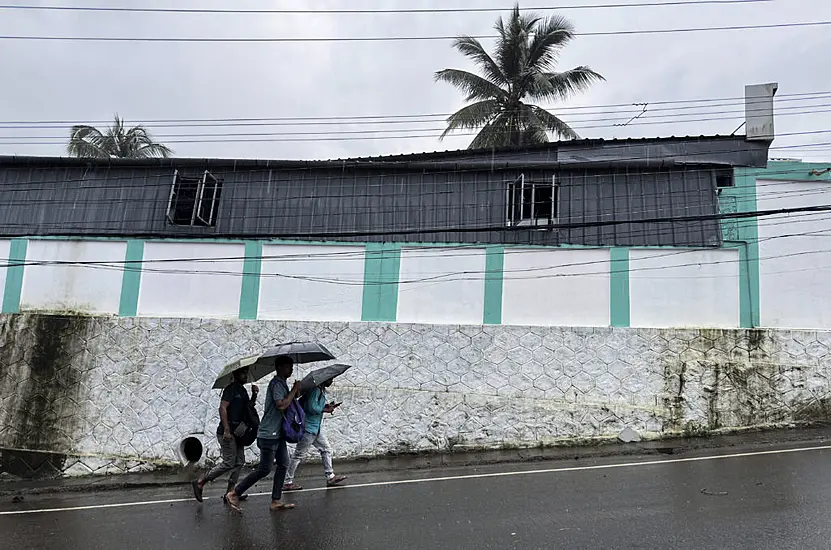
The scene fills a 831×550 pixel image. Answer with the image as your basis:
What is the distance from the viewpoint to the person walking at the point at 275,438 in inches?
252

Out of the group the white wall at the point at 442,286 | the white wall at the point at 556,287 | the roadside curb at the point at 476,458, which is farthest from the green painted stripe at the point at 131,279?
the white wall at the point at 556,287

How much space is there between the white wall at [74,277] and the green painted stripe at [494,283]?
24.2 ft

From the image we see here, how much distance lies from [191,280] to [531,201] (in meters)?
7.09

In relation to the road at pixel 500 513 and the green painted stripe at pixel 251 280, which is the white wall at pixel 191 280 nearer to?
the green painted stripe at pixel 251 280

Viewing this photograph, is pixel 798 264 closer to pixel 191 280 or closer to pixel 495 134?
pixel 495 134

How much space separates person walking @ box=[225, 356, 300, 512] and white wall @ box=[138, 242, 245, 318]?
5898 mm

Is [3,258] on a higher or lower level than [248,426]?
higher

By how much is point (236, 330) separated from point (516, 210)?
606 centimetres

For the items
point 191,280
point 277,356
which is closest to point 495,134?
Result: point 191,280

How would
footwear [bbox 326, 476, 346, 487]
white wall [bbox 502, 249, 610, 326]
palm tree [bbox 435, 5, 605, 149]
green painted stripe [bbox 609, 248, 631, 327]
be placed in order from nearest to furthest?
footwear [bbox 326, 476, 346, 487]
green painted stripe [bbox 609, 248, 631, 327]
white wall [bbox 502, 249, 610, 326]
palm tree [bbox 435, 5, 605, 149]

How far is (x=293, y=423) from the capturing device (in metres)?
6.66

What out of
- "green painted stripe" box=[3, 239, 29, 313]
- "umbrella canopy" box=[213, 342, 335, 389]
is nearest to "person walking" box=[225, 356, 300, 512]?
"umbrella canopy" box=[213, 342, 335, 389]

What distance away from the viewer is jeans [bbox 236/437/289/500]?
6379 mm

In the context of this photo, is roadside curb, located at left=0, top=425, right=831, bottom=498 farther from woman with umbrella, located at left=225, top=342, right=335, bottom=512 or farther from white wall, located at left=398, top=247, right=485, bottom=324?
woman with umbrella, located at left=225, top=342, right=335, bottom=512
